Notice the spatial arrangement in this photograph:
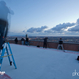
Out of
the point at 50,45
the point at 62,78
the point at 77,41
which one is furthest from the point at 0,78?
the point at 77,41

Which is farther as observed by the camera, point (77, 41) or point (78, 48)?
point (77, 41)

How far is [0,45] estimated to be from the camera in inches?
103

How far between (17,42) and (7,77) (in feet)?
42.1

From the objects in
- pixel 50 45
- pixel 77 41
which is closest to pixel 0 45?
pixel 50 45

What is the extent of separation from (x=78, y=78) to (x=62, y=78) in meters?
0.68

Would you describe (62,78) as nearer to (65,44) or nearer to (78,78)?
(78,78)

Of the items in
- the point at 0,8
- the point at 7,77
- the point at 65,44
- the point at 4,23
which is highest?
the point at 0,8

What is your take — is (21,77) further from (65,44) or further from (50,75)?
(65,44)

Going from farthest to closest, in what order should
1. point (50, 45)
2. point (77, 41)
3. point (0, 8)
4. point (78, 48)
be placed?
point (50, 45) < point (77, 41) < point (78, 48) < point (0, 8)

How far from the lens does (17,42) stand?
14.9m

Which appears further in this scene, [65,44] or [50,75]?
[65,44]

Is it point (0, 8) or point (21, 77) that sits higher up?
point (0, 8)

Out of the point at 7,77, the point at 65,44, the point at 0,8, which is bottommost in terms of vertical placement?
the point at 7,77

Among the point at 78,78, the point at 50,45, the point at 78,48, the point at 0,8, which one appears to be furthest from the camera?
the point at 50,45
